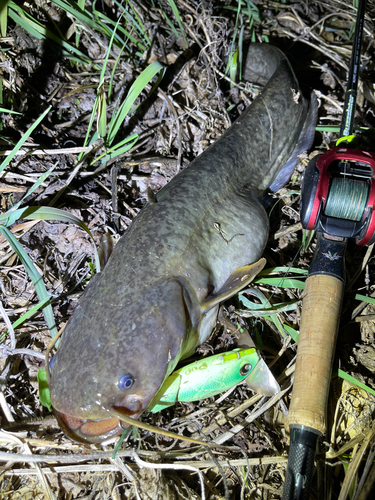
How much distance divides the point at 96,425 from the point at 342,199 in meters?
1.80

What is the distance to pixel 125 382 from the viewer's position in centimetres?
175

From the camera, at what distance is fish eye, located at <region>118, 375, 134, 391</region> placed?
174 cm

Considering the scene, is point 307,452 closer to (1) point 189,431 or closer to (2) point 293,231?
(1) point 189,431

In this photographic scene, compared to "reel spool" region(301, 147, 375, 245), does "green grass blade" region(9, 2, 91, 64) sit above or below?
above

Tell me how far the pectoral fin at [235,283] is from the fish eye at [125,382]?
1.84ft

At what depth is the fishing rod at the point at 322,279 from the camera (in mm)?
1865

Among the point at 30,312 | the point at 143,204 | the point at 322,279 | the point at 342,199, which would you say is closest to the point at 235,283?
the point at 322,279

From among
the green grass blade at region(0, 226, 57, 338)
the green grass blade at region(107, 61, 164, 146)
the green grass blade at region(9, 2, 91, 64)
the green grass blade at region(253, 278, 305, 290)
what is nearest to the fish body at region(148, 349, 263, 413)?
the green grass blade at region(253, 278, 305, 290)

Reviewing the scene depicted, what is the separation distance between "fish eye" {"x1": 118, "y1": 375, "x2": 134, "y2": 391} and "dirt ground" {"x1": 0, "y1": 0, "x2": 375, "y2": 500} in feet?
1.26

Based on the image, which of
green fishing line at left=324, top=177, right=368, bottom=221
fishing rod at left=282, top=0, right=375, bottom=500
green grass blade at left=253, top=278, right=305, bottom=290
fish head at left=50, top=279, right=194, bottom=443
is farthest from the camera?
green grass blade at left=253, top=278, right=305, bottom=290

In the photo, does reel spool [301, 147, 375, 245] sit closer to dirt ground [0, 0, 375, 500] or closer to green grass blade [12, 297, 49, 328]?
dirt ground [0, 0, 375, 500]

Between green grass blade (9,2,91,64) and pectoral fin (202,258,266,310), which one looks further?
green grass blade (9,2,91,64)

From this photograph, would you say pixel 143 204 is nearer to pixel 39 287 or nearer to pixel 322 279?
pixel 39 287

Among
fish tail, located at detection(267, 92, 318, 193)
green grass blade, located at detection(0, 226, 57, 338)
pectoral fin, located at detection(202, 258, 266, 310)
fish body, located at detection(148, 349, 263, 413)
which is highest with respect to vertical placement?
fish tail, located at detection(267, 92, 318, 193)
